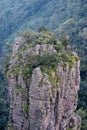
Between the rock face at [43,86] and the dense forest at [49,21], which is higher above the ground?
the dense forest at [49,21]

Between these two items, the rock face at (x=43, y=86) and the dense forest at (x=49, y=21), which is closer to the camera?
the rock face at (x=43, y=86)

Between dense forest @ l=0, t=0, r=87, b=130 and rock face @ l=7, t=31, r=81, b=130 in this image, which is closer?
→ rock face @ l=7, t=31, r=81, b=130

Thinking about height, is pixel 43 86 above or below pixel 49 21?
below

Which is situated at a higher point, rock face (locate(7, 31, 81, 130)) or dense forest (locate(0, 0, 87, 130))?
dense forest (locate(0, 0, 87, 130))

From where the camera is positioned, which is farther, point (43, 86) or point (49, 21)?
point (49, 21)

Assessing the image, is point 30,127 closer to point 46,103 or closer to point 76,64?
point 46,103
